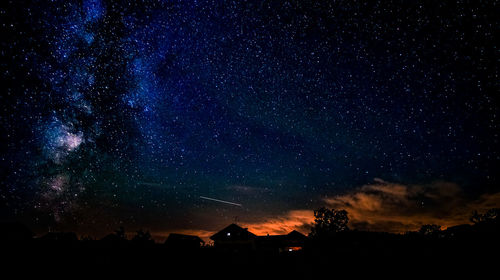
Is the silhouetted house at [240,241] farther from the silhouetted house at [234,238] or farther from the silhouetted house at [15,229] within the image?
the silhouetted house at [15,229]

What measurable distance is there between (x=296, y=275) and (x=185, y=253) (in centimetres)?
361

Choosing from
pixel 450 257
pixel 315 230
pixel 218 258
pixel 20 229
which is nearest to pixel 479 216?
pixel 315 230

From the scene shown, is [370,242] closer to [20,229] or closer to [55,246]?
[55,246]

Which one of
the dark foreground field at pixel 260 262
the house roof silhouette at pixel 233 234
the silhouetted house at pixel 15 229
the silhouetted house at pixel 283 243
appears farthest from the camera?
the silhouetted house at pixel 283 243

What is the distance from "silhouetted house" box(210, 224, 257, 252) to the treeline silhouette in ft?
99.8

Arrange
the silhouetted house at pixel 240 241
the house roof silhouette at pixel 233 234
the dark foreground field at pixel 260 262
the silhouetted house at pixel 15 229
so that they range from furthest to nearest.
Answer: the house roof silhouette at pixel 233 234
the silhouetted house at pixel 240 241
the silhouetted house at pixel 15 229
the dark foreground field at pixel 260 262

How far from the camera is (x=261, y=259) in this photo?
8.41 metres

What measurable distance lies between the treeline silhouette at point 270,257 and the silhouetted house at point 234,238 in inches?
1198

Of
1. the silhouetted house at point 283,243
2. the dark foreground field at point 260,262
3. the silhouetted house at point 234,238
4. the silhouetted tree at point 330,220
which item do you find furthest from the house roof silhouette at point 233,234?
the dark foreground field at point 260,262

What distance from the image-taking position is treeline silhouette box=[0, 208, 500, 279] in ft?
18.6

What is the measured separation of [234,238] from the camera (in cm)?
3697

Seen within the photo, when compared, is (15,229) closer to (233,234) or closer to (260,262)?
(233,234)

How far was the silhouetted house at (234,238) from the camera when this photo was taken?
36.5 m

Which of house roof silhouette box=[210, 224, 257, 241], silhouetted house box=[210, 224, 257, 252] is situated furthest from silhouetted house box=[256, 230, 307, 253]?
house roof silhouette box=[210, 224, 257, 241]
